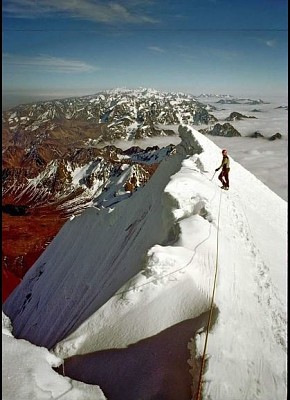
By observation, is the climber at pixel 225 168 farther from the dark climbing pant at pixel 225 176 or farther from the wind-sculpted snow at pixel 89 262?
the wind-sculpted snow at pixel 89 262

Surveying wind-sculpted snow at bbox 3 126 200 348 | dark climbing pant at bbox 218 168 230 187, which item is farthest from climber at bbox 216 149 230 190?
wind-sculpted snow at bbox 3 126 200 348

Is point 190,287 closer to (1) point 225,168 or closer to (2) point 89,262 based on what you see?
(1) point 225,168

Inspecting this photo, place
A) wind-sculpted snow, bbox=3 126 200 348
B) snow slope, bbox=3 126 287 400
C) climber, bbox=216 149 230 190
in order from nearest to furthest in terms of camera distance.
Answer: snow slope, bbox=3 126 287 400
wind-sculpted snow, bbox=3 126 200 348
climber, bbox=216 149 230 190

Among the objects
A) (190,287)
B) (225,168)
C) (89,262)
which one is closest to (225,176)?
(225,168)

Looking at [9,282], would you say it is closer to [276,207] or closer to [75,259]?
[75,259]

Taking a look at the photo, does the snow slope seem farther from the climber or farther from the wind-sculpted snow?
the climber

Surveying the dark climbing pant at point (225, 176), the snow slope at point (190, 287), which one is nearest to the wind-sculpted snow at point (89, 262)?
the snow slope at point (190, 287)

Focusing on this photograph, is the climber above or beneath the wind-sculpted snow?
above
